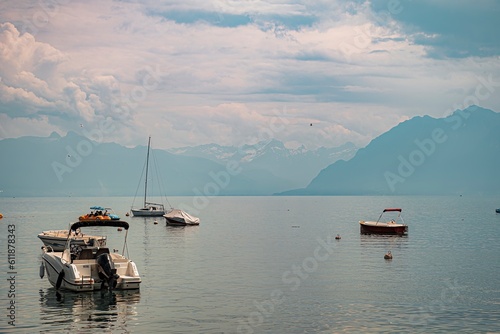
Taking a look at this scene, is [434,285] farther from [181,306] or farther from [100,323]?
[100,323]

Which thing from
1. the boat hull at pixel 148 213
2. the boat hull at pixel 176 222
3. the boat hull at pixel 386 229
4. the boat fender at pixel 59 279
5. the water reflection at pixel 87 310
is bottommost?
the water reflection at pixel 87 310

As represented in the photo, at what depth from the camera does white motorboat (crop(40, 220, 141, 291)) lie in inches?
1742

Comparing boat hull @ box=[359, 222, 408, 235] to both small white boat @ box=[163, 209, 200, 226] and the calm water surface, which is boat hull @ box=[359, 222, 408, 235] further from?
small white boat @ box=[163, 209, 200, 226]

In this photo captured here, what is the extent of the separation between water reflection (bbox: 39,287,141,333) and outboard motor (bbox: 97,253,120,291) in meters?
0.87

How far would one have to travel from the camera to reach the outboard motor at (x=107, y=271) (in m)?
44.1

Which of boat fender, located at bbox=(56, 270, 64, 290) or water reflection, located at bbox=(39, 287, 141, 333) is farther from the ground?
boat fender, located at bbox=(56, 270, 64, 290)

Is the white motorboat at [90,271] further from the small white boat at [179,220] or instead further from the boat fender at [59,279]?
the small white boat at [179,220]

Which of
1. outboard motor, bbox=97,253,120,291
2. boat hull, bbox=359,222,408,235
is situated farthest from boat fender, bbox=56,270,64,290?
boat hull, bbox=359,222,408,235

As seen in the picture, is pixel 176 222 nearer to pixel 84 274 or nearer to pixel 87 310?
pixel 84 274

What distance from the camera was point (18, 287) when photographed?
49.4 m

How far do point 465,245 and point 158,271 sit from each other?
50684 millimetres

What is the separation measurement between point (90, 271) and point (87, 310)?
5.59 meters

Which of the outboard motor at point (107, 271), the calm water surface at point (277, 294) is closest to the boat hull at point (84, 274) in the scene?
the outboard motor at point (107, 271)

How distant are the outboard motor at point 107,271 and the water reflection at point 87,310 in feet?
2.86
